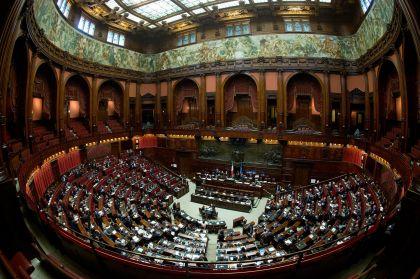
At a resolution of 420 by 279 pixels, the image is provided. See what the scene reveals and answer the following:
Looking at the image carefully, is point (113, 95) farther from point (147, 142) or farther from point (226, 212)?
point (226, 212)

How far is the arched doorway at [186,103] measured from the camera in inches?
816

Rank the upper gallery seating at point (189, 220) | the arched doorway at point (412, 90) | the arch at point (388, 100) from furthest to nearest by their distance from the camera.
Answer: the arch at point (388, 100)
the arched doorway at point (412, 90)
the upper gallery seating at point (189, 220)

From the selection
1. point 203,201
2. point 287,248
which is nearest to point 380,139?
point 287,248

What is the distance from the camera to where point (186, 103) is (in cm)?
2175

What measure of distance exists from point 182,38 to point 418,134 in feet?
58.3

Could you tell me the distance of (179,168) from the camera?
66.4ft

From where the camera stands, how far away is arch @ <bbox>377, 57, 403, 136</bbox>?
39.5 ft

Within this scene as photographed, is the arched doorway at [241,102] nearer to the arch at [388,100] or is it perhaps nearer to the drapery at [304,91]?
the drapery at [304,91]

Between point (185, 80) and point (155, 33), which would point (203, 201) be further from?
point (155, 33)

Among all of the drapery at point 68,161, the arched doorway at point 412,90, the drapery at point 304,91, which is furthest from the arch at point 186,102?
the arched doorway at point 412,90

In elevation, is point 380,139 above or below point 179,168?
above

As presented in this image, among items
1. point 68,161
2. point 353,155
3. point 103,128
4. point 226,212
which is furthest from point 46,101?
point 353,155

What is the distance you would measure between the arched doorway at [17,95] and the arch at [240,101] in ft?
41.7

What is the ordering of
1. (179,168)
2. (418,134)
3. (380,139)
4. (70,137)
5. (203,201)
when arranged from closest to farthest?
(418,134) → (380,139) → (203,201) → (70,137) → (179,168)
